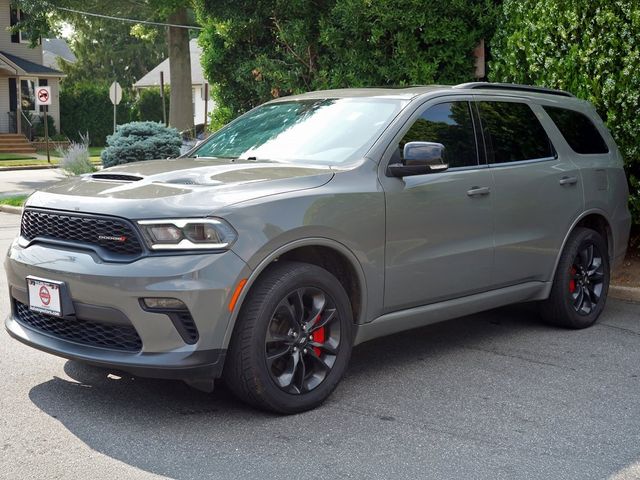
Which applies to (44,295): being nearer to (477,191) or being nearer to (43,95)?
(477,191)

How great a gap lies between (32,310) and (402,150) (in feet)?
7.66

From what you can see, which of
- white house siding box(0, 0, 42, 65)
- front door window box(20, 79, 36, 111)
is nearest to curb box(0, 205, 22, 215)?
white house siding box(0, 0, 42, 65)

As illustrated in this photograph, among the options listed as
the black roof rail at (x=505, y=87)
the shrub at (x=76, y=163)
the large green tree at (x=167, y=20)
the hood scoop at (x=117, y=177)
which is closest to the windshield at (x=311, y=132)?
the black roof rail at (x=505, y=87)

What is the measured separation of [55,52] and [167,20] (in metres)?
42.9

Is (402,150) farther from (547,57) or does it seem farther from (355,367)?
(547,57)

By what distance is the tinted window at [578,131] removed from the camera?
23.6 feet

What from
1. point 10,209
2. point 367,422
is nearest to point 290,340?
point 367,422

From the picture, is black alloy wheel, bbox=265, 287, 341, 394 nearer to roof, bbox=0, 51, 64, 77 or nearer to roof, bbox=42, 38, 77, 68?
roof, bbox=0, 51, 64, 77

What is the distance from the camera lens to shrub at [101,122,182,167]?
53.3 ft

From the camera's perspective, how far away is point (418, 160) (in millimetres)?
5461

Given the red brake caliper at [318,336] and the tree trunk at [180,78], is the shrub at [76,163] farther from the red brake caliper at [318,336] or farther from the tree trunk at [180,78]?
the red brake caliper at [318,336]

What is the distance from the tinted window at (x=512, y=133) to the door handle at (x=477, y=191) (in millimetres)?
295

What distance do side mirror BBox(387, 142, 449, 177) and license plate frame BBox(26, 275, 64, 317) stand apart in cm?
200

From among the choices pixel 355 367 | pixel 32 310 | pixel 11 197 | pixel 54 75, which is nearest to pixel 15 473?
pixel 32 310
